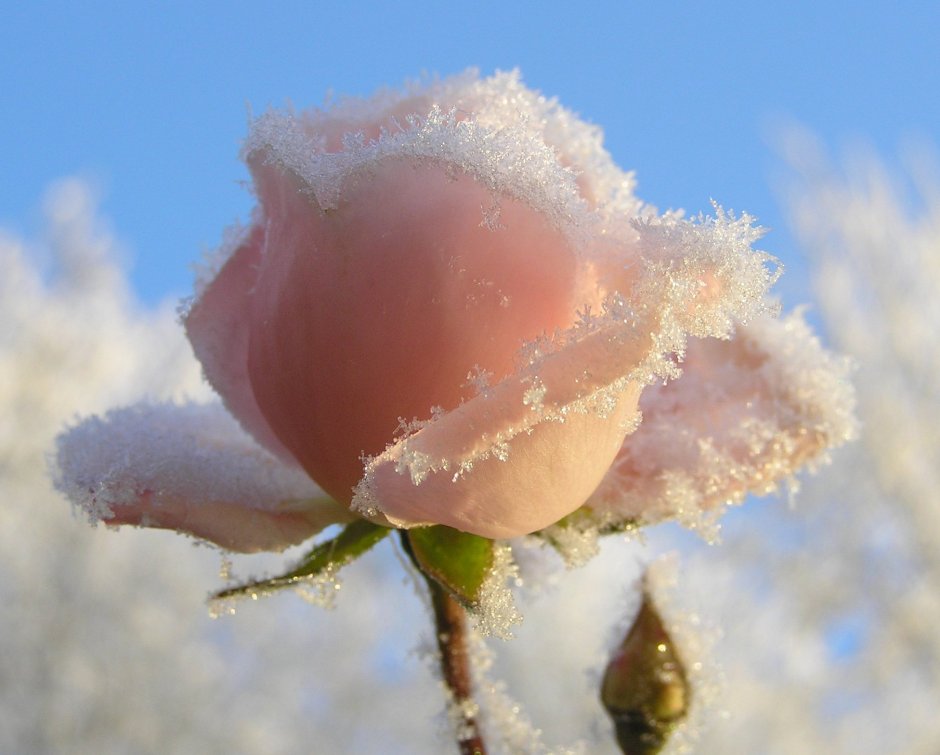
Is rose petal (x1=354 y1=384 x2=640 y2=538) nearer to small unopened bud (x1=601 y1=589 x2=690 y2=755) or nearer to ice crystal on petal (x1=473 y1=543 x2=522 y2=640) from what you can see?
ice crystal on petal (x1=473 y1=543 x2=522 y2=640)

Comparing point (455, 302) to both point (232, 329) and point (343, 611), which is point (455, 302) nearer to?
point (232, 329)

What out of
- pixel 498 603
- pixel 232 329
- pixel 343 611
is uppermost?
pixel 343 611

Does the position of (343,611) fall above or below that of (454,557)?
above

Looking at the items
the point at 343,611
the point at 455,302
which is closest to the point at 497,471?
the point at 455,302

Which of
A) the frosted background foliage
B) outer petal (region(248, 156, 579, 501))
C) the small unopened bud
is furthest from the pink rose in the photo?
the frosted background foliage

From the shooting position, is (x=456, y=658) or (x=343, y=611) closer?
(x=456, y=658)
